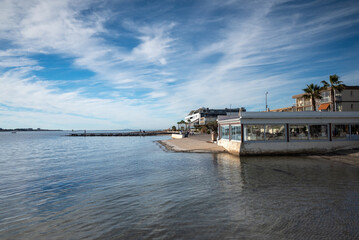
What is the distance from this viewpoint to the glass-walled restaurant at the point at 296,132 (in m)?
26.5

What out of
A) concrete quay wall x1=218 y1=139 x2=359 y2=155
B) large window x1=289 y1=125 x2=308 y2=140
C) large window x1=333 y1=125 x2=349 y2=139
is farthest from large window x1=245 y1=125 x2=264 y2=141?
large window x1=333 y1=125 x2=349 y2=139

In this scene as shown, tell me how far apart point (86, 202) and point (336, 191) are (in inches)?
507

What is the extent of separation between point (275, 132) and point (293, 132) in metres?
2.14

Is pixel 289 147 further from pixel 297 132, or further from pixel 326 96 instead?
pixel 326 96

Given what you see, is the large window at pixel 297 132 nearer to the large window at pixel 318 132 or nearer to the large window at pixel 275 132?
the large window at pixel 318 132

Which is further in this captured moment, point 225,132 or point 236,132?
point 225,132

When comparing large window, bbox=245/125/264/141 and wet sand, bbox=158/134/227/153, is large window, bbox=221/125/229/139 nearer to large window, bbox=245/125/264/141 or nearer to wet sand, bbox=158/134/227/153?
wet sand, bbox=158/134/227/153

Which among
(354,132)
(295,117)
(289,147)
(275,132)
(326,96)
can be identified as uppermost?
(326,96)

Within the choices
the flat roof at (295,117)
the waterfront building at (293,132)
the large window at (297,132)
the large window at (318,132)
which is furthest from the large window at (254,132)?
the large window at (318,132)

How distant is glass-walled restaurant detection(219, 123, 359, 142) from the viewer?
86.9 feet

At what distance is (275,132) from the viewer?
87.7 feet

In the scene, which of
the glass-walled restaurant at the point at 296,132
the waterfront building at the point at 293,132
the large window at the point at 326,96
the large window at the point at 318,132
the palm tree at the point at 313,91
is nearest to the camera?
the waterfront building at the point at 293,132

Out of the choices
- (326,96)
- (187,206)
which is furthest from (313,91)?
(187,206)

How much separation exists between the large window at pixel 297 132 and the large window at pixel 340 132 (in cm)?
384
